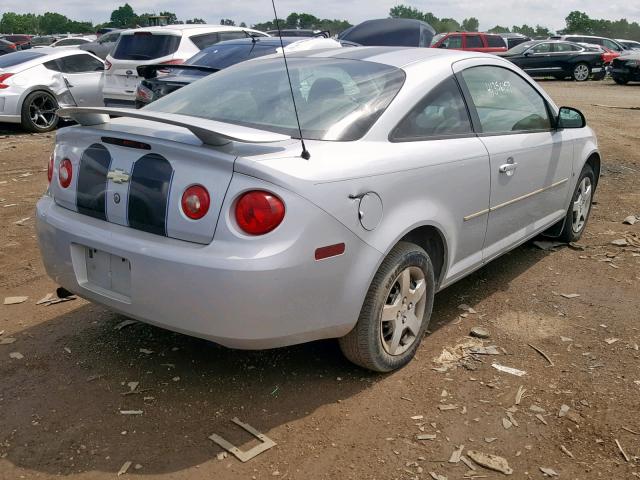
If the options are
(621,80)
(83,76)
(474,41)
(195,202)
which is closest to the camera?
(195,202)

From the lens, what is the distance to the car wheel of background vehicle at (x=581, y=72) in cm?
2545

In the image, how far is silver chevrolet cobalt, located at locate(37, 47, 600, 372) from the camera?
9.34 ft

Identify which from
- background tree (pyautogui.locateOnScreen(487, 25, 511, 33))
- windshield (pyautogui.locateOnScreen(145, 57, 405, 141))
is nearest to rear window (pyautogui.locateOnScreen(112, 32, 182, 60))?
windshield (pyautogui.locateOnScreen(145, 57, 405, 141))

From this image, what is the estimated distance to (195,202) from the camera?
9.50ft

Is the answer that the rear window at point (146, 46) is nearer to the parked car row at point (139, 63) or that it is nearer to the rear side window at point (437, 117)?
the parked car row at point (139, 63)

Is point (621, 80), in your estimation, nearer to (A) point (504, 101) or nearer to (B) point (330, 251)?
(A) point (504, 101)

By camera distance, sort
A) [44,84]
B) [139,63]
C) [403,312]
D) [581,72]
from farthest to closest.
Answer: [581,72]
[44,84]
[139,63]
[403,312]

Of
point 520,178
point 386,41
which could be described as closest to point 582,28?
point 386,41

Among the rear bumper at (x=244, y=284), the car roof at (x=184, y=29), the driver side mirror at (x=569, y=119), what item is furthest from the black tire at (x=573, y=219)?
the car roof at (x=184, y=29)

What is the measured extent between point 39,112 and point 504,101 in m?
9.61

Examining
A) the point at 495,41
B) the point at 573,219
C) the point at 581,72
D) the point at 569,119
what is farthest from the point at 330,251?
the point at 581,72

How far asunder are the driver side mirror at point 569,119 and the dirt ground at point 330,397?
1.16 m

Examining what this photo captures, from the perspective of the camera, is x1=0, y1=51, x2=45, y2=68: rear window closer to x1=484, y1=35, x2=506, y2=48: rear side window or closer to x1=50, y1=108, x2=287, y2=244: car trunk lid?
x1=50, y1=108, x2=287, y2=244: car trunk lid

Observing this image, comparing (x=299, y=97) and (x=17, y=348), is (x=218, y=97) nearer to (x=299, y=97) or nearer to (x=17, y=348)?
(x=299, y=97)
